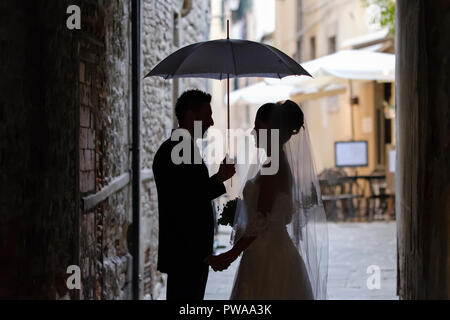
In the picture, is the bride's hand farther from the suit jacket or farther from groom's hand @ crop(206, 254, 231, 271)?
the suit jacket

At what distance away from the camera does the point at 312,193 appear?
4.68m

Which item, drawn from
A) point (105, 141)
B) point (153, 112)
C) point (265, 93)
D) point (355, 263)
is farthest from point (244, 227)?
point (265, 93)

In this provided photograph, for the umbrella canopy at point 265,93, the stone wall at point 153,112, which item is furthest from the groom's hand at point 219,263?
the umbrella canopy at point 265,93

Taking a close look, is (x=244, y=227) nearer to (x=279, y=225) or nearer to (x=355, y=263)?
(x=279, y=225)

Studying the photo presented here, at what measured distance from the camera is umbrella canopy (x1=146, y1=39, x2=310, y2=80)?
555 centimetres

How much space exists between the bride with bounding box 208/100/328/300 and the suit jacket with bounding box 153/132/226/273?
0.78ft

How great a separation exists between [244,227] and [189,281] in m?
0.60

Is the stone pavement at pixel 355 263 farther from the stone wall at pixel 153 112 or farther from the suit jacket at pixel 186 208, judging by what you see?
the suit jacket at pixel 186 208

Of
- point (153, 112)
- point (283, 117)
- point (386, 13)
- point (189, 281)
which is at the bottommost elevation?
point (189, 281)

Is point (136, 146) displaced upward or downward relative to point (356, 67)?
downward

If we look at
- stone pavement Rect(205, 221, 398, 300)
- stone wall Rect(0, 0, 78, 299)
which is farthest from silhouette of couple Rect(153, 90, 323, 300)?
stone pavement Rect(205, 221, 398, 300)

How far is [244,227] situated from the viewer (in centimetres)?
453
